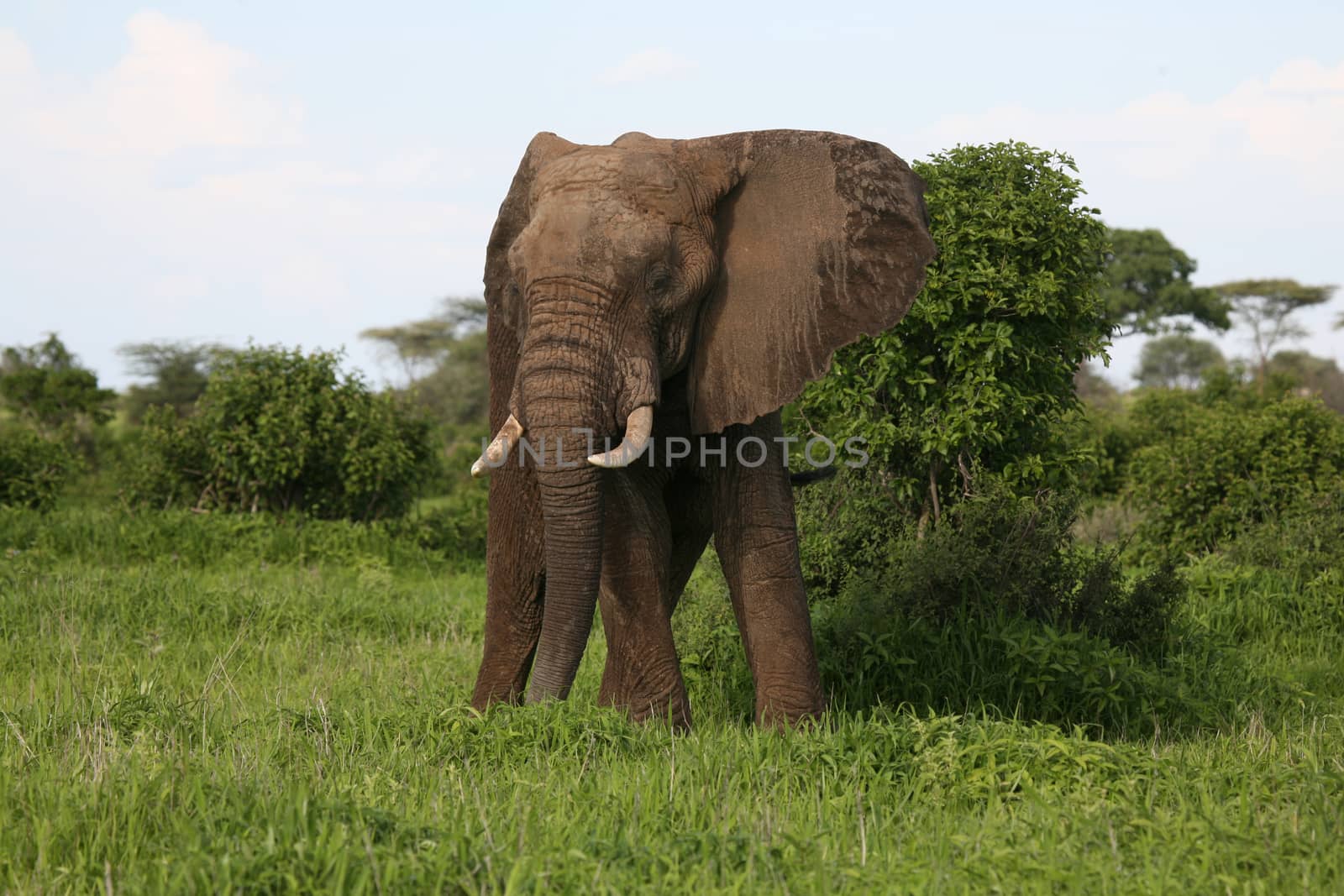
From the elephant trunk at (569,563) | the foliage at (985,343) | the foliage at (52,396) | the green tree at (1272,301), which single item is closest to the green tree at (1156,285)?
the green tree at (1272,301)

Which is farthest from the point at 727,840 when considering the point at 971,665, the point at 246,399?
the point at 246,399

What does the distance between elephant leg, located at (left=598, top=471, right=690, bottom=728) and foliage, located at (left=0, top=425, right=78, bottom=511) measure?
11.5 meters

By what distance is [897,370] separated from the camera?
8.34m

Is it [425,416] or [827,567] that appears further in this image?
[425,416]

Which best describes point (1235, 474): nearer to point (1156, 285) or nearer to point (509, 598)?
point (509, 598)

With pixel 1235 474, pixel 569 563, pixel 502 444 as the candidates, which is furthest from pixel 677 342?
pixel 1235 474

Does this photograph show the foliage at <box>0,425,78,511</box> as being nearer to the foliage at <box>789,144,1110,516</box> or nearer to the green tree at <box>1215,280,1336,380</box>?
the foliage at <box>789,144,1110,516</box>

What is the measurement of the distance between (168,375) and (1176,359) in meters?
35.2

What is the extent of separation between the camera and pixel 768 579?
5.65m

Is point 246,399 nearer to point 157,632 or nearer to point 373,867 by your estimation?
point 157,632

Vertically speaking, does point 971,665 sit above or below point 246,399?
below

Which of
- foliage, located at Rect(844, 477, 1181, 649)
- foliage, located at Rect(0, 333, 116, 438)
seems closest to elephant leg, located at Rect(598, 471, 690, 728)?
foliage, located at Rect(844, 477, 1181, 649)

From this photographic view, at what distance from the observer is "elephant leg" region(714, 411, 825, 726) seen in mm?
5645

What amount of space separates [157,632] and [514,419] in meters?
4.46
